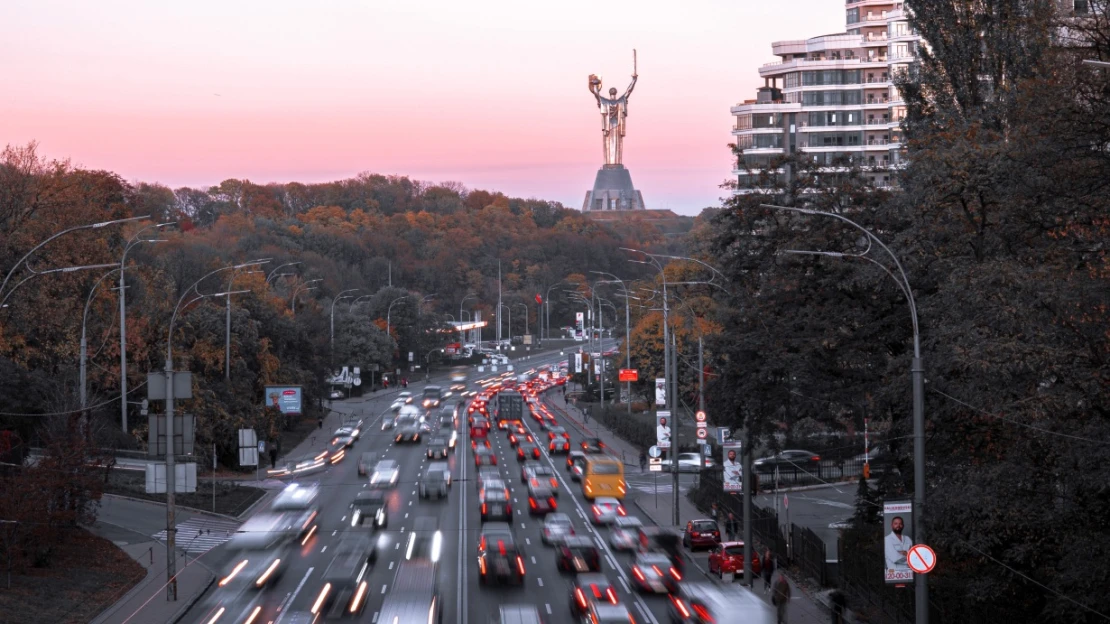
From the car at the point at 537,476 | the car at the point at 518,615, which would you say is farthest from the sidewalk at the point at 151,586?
the car at the point at 537,476

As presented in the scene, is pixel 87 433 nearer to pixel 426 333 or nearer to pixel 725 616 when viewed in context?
pixel 725 616

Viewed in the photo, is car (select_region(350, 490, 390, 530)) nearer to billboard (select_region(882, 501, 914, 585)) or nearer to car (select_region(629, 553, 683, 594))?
car (select_region(629, 553, 683, 594))

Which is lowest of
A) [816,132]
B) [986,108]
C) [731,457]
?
[731,457]

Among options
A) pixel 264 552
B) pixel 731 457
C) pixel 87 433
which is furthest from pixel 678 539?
pixel 87 433

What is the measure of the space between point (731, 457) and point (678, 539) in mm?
4186

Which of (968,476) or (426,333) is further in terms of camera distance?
(426,333)

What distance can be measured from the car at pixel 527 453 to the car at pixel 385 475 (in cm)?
666

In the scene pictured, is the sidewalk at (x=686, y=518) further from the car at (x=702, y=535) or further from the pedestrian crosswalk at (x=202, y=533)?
the pedestrian crosswalk at (x=202, y=533)

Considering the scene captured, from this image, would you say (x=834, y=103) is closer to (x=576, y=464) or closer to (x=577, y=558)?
(x=576, y=464)

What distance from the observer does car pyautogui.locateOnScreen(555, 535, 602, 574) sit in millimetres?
32094

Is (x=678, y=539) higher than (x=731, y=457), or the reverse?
(x=731, y=457)

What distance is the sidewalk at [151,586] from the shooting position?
27.9 metres

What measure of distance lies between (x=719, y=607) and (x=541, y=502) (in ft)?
72.8

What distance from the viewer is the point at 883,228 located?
34938 mm
